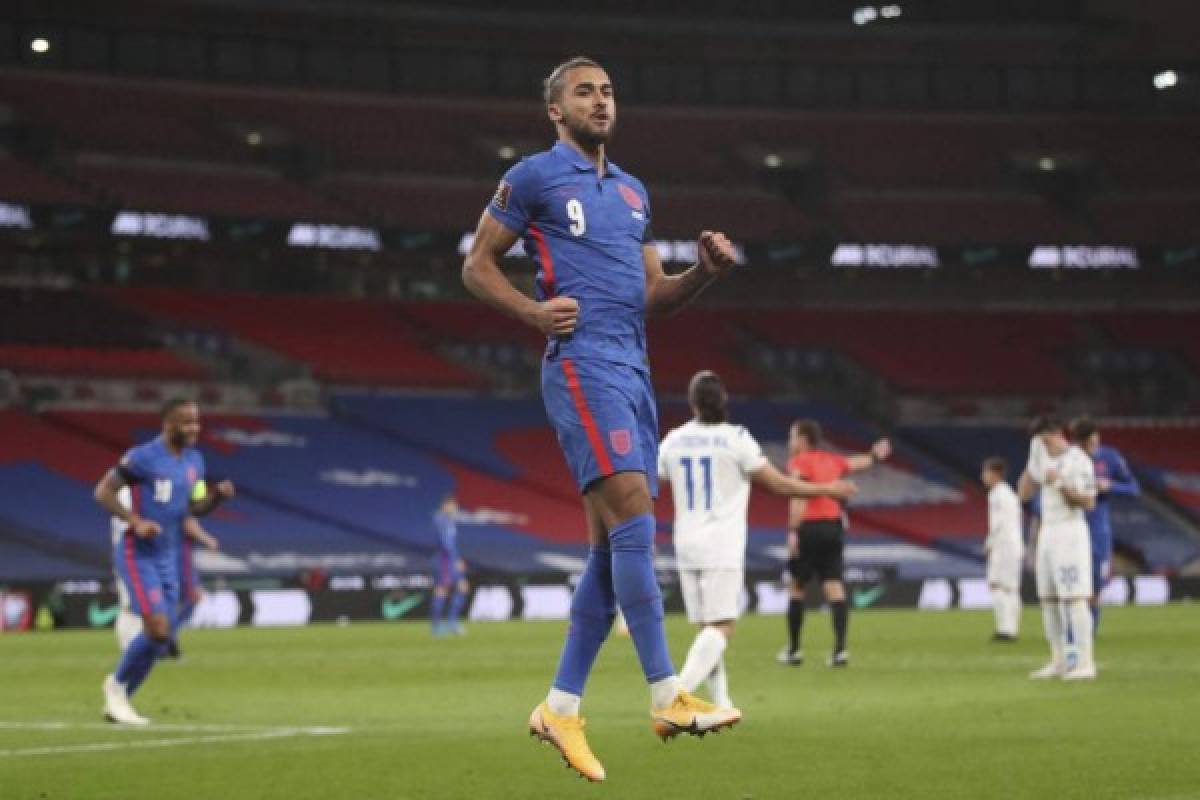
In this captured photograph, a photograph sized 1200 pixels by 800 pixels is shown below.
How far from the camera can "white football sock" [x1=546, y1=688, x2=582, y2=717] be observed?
912 cm

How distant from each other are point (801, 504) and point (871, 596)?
2369cm

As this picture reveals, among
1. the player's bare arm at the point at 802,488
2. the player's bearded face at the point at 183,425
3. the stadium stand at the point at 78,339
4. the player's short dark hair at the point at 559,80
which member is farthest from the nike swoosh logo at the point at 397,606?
the player's short dark hair at the point at 559,80

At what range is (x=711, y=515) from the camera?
670 inches

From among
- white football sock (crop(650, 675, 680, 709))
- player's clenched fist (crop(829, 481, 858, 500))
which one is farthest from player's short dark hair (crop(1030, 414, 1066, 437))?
white football sock (crop(650, 675, 680, 709))

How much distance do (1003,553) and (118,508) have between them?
18901mm

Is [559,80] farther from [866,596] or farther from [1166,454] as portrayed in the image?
[1166,454]

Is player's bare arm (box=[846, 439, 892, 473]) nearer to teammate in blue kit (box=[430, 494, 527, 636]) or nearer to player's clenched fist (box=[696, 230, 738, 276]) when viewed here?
player's clenched fist (box=[696, 230, 738, 276])

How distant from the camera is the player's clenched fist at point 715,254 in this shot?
8922 mm

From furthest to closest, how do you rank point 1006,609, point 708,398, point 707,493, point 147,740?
point 1006,609 → point 707,493 → point 708,398 → point 147,740

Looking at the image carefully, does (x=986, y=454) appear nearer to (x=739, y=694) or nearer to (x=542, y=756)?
(x=739, y=694)

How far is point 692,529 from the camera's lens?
17.1 meters

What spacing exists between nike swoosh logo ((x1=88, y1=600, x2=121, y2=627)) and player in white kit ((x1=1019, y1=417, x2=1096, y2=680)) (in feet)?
77.2

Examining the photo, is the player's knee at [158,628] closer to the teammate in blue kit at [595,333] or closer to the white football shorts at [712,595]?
the white football shorts at [712,595]

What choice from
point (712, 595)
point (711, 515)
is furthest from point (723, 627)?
point (711, 515)
